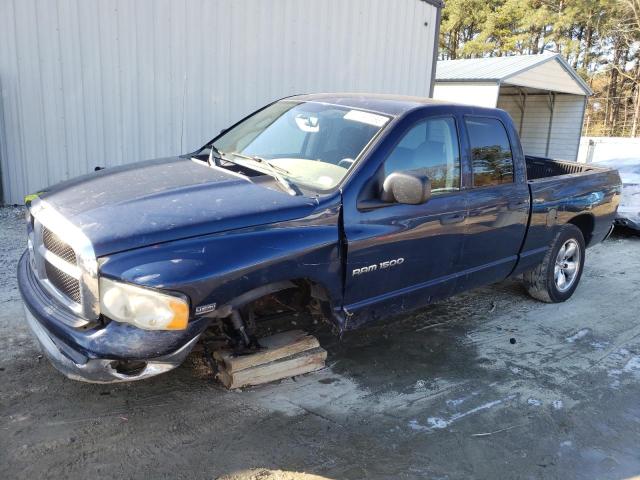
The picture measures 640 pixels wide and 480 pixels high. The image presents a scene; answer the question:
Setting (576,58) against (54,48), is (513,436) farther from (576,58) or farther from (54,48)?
(576,58)

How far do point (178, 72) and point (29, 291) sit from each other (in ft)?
20.5

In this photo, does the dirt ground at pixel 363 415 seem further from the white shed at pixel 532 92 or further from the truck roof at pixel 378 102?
the white shed at pixel 532 92

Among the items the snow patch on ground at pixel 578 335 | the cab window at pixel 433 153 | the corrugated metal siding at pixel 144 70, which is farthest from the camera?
the corrugated metal siding at pixel 144 70

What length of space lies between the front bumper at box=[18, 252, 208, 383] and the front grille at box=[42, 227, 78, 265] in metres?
0.28

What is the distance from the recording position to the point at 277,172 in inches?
144

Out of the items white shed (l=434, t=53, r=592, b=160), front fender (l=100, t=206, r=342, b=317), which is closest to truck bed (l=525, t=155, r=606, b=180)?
front fender (l=100, t=206, r=342, b=317)

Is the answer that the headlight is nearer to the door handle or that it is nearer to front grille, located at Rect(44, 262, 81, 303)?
front grille, located at Rect(44, 262, 81, 303)

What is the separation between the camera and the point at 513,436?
329cm

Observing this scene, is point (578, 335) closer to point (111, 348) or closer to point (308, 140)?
point (308, 140)

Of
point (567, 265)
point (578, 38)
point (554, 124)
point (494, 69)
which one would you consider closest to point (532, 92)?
point (554, 124)

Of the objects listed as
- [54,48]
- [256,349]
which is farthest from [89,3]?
[256,349]

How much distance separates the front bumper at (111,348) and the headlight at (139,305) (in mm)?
49

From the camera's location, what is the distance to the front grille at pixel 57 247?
9.28 ft

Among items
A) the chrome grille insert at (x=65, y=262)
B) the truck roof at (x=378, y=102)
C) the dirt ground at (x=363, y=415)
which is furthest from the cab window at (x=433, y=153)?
the chrome grille insert at (x=65, y=262)
